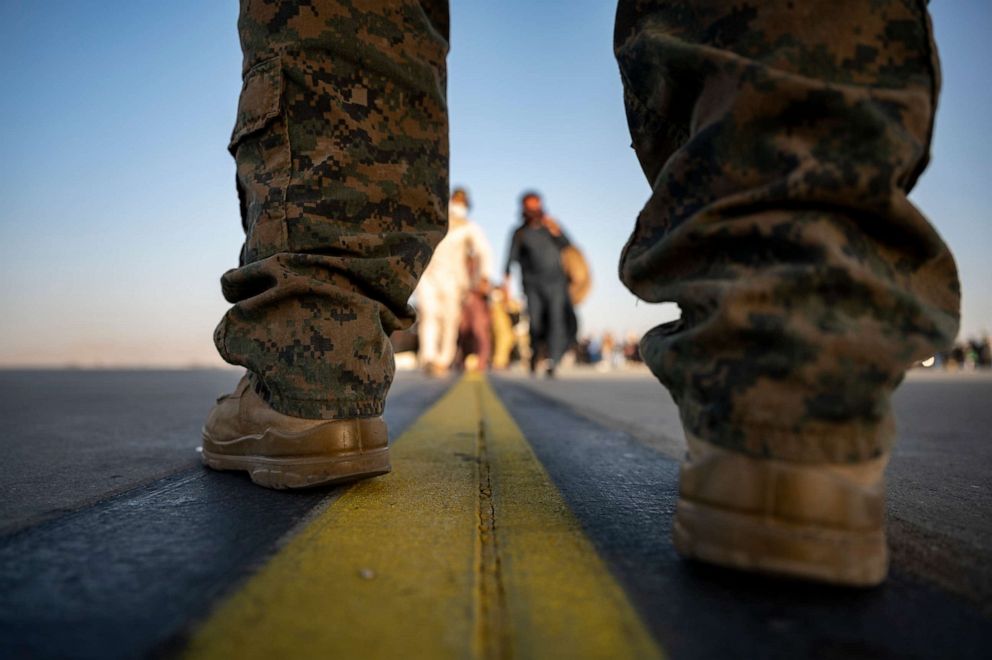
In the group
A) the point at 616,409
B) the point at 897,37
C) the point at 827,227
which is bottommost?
the point at 616,409

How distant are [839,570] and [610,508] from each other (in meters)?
0.43

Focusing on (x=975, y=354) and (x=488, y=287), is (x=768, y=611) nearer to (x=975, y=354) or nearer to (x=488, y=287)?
(x=488, y=287)

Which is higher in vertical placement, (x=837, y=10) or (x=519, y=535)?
(x=837, y=10)

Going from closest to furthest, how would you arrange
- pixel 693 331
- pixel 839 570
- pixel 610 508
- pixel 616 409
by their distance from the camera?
pixel 839 570 < pixel 693 331 < pixel 610 508 < pixel 616 409

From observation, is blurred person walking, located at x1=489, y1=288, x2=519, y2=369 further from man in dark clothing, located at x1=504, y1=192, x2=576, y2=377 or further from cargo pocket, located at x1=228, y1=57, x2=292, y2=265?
cargo pocket, located at x1=228, y1=57, x2=292, y2=265

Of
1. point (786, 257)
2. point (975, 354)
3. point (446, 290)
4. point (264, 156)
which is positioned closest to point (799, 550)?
point (786, 257)

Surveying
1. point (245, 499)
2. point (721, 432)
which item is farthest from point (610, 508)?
point (245, 499)

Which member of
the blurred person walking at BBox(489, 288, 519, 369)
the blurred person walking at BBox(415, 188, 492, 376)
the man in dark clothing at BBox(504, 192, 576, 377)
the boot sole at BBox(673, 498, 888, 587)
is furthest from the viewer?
the blurred person walking at BBox(489, 288, 519, 369)

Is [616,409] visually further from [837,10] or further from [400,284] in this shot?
[837,10]

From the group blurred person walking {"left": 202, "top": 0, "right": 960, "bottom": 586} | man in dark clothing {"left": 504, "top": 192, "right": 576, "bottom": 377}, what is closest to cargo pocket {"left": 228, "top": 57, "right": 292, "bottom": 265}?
blurred person walking {"left": 202, "top": 0, "right": 960, "bottom": 586}

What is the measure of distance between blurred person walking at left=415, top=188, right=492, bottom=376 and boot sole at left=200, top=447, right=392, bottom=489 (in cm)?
842

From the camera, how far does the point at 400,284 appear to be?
1354 millimetres

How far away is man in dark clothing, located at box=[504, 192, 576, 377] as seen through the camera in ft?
28.5

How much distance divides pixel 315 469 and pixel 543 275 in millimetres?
7592
